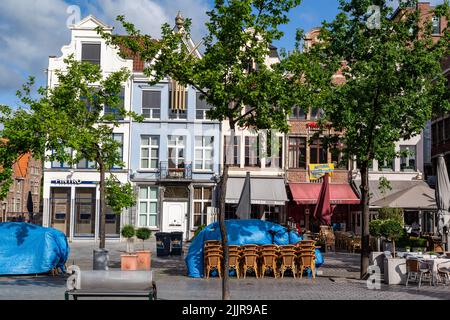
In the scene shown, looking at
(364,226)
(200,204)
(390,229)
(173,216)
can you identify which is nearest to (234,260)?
(364,226)

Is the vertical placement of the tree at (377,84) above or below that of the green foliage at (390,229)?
above

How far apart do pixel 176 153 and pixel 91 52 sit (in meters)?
8.16

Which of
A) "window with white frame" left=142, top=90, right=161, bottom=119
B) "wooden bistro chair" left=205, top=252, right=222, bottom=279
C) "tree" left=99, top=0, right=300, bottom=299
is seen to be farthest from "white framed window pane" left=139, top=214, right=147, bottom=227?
"tree" left=99, top=0, right=300, bottom=299

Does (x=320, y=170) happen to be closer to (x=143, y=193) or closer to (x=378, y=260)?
(x=143, y=193)

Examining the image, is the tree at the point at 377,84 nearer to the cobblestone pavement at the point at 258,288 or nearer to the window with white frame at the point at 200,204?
the cobblestone pavement at the point at 258,288

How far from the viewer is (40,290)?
1475 centimetres

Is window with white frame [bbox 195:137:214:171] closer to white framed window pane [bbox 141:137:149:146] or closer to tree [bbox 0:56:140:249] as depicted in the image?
white framed window pane [bbox 141:137:149:146]

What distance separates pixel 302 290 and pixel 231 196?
2157 centimetres

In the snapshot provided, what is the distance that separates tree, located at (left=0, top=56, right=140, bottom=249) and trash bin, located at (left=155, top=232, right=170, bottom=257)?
5463 millimetres

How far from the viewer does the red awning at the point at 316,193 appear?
37.3 m

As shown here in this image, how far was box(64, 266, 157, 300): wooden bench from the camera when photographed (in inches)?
447

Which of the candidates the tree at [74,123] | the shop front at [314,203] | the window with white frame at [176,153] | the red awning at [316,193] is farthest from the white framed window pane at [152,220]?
the tree at [74,123]

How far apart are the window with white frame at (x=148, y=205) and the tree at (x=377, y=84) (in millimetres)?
21195
